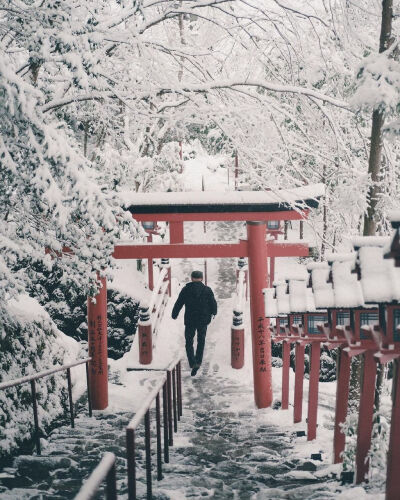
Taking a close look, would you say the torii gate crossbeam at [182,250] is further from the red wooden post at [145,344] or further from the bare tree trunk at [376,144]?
the red wooden post at [145,344]

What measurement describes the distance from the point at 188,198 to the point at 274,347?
802 cm

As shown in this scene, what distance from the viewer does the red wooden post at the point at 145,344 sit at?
9.45 meters

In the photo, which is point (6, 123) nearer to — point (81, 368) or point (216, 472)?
point (216, 472)

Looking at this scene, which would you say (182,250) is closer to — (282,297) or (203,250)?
(203,250)

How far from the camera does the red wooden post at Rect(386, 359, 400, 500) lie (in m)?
3.02

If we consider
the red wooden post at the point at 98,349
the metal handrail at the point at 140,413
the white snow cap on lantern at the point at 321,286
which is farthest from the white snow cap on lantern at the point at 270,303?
the metal handrail at the point at 140,413

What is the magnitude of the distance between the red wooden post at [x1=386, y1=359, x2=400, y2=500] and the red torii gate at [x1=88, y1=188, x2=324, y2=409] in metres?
3.88

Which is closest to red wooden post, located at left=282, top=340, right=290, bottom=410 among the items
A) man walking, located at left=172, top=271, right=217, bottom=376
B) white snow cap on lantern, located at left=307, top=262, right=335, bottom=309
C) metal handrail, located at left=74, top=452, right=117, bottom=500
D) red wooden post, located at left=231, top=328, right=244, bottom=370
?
man walking, located at left=172, top=271, right=217, bottom=376

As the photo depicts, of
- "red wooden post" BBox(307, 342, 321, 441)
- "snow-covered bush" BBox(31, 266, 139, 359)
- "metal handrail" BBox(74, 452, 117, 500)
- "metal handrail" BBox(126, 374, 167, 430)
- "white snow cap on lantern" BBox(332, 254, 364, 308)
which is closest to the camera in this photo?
"metal handrail" BBox(74, 452, 117, 500)

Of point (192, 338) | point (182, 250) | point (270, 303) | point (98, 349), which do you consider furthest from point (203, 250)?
point (98, 349)

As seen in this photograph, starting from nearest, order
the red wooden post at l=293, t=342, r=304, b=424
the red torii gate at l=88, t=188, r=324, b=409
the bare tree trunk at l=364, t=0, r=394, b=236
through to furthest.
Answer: the bare tree trunk at l=364, t=0, r=394, b=236
the red wooden post at l=293, t=342, r=304, b=424
the red torii gate at l=88, t=188, r=324, b=409

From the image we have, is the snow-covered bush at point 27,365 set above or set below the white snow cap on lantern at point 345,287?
below

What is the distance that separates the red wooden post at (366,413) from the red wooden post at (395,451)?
609 mm

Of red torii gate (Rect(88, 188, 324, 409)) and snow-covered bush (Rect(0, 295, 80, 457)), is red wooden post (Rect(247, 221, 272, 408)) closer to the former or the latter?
red torii gate (Rect(88, 188, 324, 409))
